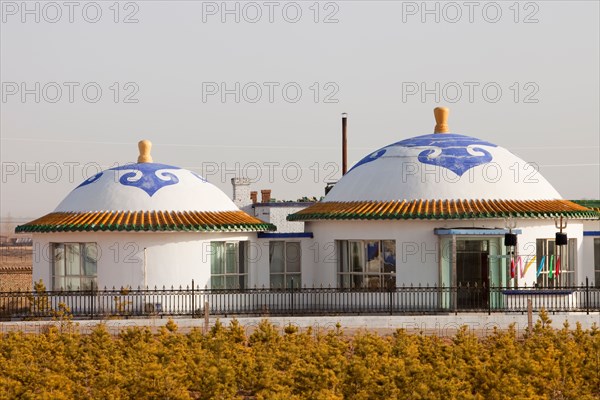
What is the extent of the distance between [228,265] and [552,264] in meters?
9.74

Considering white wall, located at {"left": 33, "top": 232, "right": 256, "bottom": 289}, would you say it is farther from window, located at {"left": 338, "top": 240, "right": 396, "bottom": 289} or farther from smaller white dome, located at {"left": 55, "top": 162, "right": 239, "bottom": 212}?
window, located at {"left": 338, "top": 240, "right": 396, "bottom": 289}

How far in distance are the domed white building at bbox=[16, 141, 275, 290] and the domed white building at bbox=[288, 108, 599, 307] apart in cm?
269

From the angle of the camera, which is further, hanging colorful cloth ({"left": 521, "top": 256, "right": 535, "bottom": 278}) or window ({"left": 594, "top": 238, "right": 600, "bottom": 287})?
window ({"left": 594, "top": 238, "right": 600, "bottom": 287})

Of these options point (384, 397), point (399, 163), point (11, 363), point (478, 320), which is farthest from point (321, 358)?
point (399, 163)

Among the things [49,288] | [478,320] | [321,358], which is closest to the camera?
[321,358]

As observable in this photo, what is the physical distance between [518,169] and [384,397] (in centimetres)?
1627

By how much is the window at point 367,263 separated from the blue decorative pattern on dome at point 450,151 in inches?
115

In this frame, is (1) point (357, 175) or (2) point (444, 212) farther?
(1) point (357, 175)

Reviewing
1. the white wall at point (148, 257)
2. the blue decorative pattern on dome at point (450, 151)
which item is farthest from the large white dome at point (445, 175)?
the white wall at point (148, 257)

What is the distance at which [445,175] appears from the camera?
34.5 m

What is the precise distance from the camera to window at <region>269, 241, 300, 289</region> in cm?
3625

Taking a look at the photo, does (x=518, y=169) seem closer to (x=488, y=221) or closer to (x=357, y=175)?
(x=488, y=221)

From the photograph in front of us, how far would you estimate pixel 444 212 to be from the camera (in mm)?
33219

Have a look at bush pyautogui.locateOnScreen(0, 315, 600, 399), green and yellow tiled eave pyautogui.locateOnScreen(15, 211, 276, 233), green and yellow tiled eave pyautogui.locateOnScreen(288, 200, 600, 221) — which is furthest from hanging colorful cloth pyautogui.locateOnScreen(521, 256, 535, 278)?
green and yellow tiled eave pyautogui.locateOnScreen(15, 211, 276, 233)
